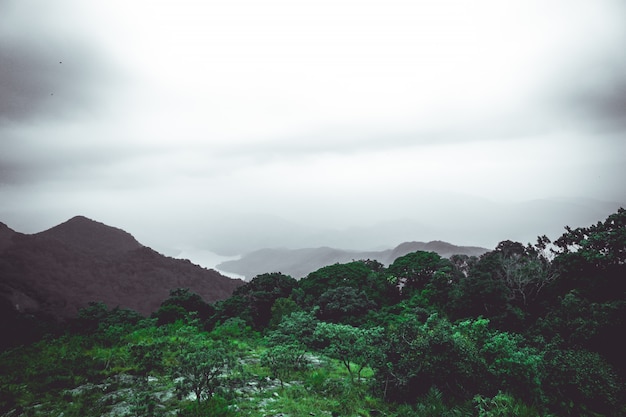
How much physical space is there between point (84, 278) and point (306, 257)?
77827 millimetres

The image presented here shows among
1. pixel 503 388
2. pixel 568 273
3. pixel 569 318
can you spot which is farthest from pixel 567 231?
pixel 503 388

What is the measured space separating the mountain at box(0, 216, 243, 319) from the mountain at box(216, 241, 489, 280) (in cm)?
4294

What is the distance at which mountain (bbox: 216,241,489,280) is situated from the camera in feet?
372

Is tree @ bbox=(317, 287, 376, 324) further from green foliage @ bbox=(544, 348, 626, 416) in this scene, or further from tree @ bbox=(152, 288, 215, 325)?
green foliage @ bbox=(544, 348, 626, 416)

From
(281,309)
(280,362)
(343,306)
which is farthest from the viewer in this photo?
(281,309)

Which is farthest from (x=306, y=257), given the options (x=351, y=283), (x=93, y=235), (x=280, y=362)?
(x=280, y=362)

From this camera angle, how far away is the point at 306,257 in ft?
430

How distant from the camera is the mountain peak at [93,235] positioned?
3482 inches

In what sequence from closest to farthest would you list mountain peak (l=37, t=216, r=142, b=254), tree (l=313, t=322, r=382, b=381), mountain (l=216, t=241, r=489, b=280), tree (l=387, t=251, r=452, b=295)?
tree (l=313, t=322, r=382, b=381) → tree (l=387, t=251, r=452, b=295) → mountain peak (l=37, t=216, r=142, b=254) → mountain (l=216, t=241, r=489, b=280)

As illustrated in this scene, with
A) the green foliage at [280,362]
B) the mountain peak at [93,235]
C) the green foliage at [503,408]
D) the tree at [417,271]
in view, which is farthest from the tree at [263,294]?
the mountain peak at [93,235]

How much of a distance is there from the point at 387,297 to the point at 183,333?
2231cm

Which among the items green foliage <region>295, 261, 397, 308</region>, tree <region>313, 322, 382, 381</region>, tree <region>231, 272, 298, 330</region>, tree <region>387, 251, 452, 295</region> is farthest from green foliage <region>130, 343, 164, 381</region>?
tree <region>387, 251, 452, 295</region>

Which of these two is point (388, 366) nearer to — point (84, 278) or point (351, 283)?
point (351, 283)

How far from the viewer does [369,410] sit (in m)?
11.9
